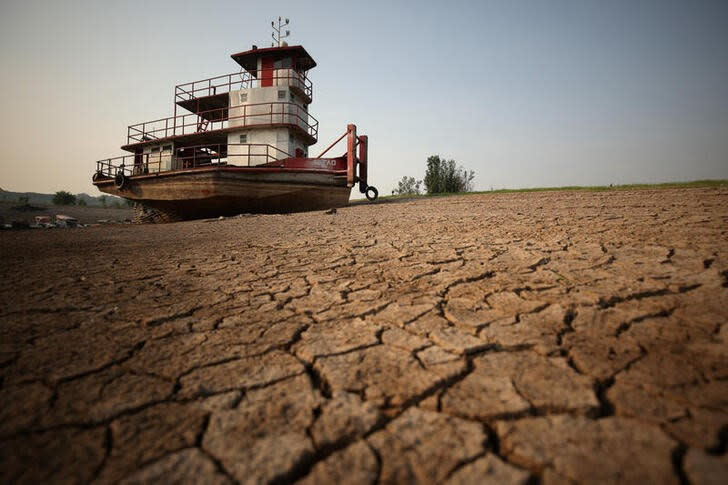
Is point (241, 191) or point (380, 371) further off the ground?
point (241, 191)

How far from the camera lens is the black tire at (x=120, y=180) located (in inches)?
398

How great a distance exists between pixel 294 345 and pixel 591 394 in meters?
1.24

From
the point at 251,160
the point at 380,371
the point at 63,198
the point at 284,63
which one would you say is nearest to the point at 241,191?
the point at 251,160

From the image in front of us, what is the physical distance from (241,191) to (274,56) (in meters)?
5.71

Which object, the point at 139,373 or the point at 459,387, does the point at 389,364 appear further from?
the point at 139,373

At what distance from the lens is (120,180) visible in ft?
33.4

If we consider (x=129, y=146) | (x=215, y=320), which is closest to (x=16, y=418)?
(x=215, y=320)

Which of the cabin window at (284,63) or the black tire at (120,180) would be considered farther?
the cabin window at (284,63)

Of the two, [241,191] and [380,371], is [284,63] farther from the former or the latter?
[380,371]

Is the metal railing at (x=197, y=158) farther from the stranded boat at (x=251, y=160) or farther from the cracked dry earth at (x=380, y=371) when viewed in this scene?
the cracked dry earth at (x=380, y=371)

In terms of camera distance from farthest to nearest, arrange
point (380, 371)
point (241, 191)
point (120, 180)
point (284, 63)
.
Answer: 1. point (284, 63)
2. point (120, 180)
3. point (241, 191)
4. point (380, 371)

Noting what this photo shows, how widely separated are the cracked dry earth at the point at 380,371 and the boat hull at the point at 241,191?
5978 mm

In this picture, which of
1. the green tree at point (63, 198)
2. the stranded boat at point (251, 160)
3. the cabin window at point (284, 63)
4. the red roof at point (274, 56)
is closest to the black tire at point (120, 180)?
the stranded boat at point (251, 160)

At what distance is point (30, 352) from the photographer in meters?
1.44
